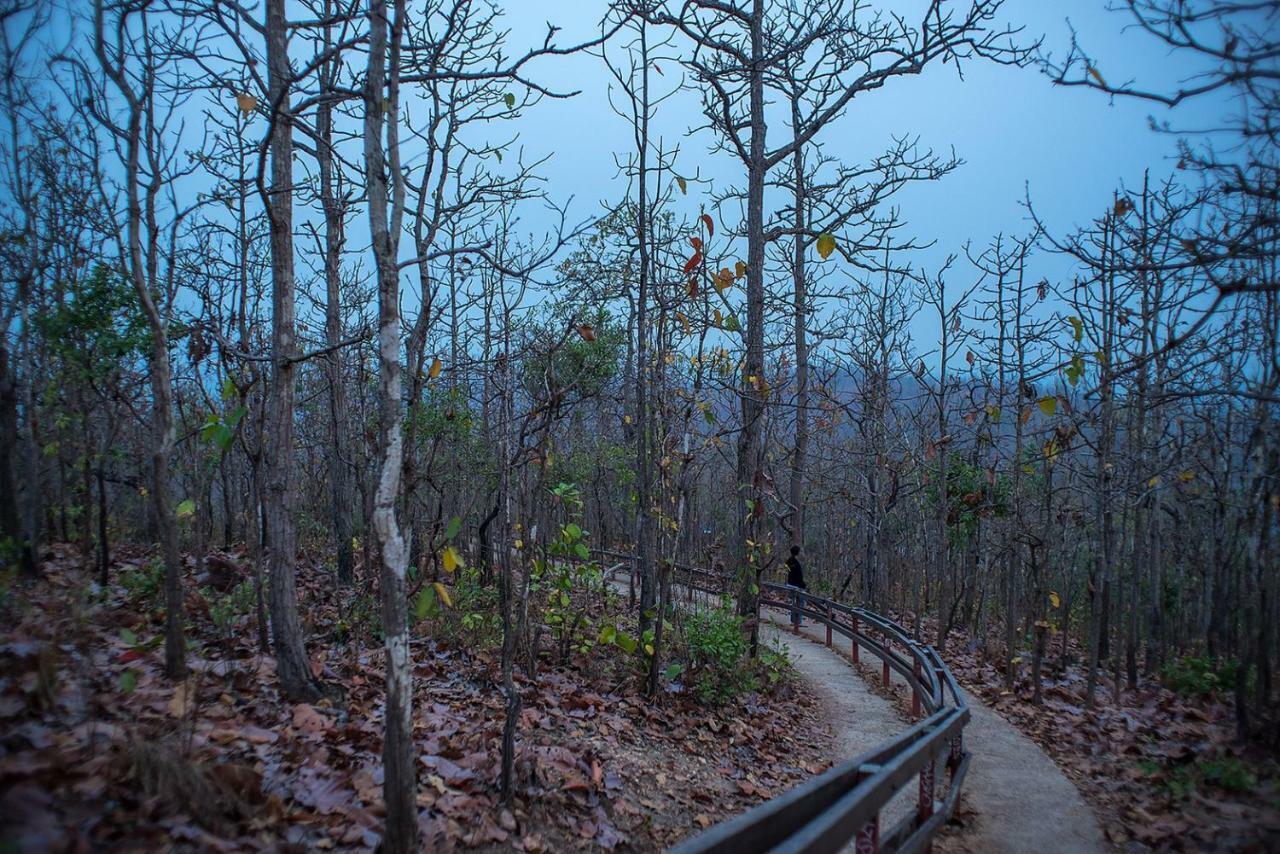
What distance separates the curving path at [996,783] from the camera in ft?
20.5

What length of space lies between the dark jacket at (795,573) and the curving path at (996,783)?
6398mm

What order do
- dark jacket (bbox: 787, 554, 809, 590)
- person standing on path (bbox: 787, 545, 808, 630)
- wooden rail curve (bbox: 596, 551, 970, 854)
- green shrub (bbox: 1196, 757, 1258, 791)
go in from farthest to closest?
1. dark jacket (bbox: 787, 554, 809, 590)
2. person standing on path (bbox: 787, 545, 808, 630)
3. green shrub (bbox: 1196, 757, 1258, 791)
4. wooden rail curve (bbox: 596, 551, 970, 854)

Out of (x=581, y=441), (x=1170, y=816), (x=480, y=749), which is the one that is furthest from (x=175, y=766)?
(x=581, y=441)

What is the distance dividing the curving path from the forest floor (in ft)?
2.79

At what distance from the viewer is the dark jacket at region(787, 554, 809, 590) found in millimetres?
19922

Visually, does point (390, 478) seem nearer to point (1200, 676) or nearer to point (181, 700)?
point (181, 700)

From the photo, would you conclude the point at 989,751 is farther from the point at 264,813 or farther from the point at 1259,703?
the point at 264,813

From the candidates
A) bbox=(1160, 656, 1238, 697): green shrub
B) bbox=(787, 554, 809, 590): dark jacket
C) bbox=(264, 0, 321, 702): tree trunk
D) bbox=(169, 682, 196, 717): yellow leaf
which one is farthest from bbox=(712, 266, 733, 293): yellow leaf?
bbox=(787, 554, 809, 590): dark jacket

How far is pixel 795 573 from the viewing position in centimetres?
2023

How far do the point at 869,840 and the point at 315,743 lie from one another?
4.11 meters

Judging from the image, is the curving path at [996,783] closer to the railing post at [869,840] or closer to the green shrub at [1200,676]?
the railing post at [869,840]

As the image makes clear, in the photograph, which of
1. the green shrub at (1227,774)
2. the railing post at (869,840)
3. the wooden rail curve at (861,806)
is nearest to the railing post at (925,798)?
the wooden rail curve at (861,806)

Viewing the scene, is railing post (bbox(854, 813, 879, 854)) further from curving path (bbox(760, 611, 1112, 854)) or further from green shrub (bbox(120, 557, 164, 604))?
green shrub (bbox(120, 557, 164, 604))

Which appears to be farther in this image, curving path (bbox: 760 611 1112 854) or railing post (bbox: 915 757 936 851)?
curving path (bbox: 760 611 1112 854)
